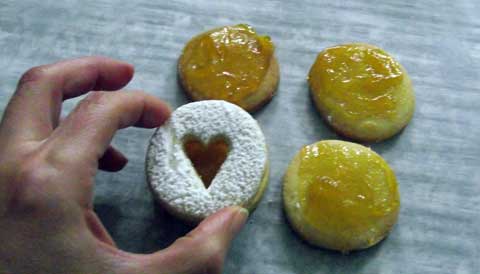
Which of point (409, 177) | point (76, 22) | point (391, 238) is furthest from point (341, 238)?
point (76, 22)

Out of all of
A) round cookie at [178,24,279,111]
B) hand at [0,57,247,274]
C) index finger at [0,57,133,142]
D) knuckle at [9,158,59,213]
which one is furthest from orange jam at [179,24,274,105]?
knuckle at [9,158,59,213]

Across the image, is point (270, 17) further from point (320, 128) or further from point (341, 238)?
point (341, 238)

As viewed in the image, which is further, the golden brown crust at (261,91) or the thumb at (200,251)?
the golden brown crust at (261,91)

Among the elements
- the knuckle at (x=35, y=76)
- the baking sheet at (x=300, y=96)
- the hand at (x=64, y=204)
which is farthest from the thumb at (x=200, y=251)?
the knuckle at (x=35, y=76)

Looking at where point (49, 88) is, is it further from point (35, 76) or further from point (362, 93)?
point (362, 93)

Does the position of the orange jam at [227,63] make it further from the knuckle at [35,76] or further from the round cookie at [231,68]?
the knuckle at [35,76]

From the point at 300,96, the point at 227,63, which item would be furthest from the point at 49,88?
the point at 300,96
